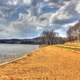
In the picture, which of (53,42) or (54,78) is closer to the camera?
(54,78)

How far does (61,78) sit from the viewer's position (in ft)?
52.7

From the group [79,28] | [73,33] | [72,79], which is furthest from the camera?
[73,33]

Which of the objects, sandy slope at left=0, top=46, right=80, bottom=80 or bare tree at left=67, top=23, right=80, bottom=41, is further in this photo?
bare tree at left=67, top=23, right=80, bottom=41

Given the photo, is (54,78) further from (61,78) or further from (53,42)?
(53,42)

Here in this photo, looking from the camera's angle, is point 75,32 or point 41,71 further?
point 75,32

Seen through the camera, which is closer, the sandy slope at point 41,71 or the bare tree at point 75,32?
the sandy slope at point 41,71

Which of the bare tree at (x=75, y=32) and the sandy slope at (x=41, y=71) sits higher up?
the bare tree at (x=75, y=32)

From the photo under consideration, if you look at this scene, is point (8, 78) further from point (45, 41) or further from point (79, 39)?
point (45, 41)

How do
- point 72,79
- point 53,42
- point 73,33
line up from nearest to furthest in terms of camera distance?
point 72,79
point 73,33
point 53,42

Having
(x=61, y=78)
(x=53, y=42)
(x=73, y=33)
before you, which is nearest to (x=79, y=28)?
(x=73, y=33)

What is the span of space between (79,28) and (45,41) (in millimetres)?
66608

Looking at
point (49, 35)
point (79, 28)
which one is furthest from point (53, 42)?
point (79, 28)

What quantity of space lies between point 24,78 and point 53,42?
168847 millimetres

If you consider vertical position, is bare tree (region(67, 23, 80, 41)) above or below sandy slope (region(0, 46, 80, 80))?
above
